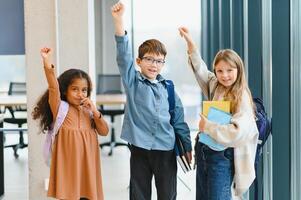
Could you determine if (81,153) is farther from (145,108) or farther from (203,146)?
(203,146)

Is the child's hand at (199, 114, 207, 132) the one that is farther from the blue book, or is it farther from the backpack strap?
the backpack strap

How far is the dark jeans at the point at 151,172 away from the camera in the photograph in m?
2.19

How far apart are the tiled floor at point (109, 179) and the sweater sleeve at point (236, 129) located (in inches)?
71.2

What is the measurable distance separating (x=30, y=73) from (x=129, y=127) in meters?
1.28

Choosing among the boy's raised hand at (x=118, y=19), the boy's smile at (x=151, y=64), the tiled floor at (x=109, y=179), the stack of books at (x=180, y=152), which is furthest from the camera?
the tiled floor at (x=109, y=179)

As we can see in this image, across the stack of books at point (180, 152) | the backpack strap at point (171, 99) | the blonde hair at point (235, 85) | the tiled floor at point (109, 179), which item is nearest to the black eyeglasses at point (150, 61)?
the backpack strap at point (171, 99)

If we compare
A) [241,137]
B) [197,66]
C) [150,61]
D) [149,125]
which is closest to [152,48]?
[150,61]

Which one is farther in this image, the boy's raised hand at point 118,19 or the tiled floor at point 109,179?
the tiled floor at point 109,179

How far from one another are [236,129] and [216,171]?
268 millimetres

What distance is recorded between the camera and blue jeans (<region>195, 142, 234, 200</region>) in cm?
201

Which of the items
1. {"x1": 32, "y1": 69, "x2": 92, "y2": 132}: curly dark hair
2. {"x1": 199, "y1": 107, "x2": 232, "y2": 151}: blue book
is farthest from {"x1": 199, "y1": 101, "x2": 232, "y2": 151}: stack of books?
{"x1": 32, "y1": 69, "x2": 92, "y2": 132}: curly dark hair

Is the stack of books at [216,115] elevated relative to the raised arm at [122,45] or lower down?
lower down

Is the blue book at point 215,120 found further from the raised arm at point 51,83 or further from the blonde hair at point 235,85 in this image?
the raised arm at point 51,83

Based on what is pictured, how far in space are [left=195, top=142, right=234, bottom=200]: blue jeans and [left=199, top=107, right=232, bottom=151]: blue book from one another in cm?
4
